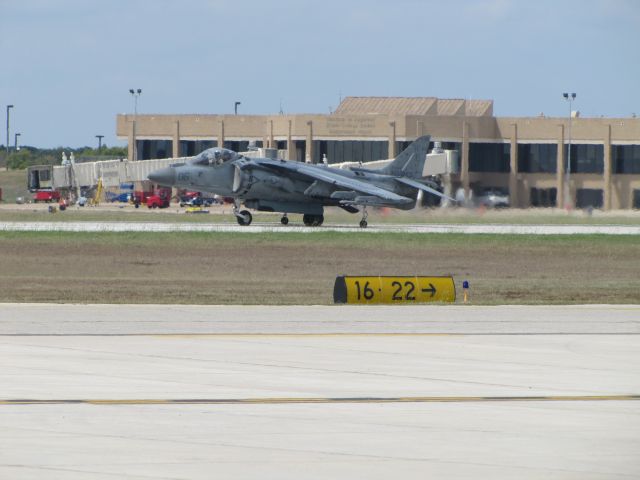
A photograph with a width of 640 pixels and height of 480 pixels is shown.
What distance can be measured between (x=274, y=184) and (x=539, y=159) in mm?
52850

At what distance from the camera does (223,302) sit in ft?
87.6

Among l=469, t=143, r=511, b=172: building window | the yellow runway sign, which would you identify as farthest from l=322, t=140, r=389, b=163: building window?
the yellow runway sign

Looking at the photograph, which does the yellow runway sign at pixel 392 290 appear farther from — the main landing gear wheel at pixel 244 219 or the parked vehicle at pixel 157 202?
the parked vehicle at pixel 157 202

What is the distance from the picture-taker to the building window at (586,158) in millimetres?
103500

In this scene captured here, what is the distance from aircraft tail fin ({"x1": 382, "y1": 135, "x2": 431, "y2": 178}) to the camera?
5903 centimetres

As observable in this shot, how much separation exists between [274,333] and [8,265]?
21.3 m

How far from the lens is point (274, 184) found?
56.1 metres

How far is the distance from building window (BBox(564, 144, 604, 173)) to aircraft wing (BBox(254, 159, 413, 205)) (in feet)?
164

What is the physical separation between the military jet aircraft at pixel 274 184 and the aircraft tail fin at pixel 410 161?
1599 mm

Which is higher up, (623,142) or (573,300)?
(623,142)
